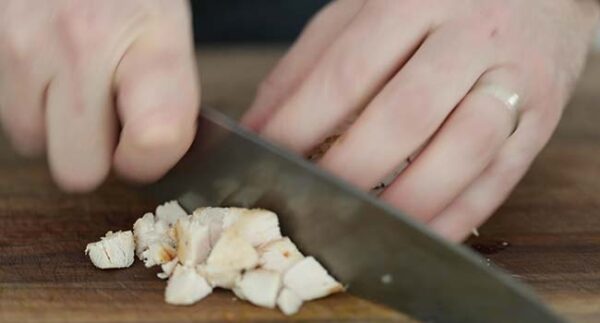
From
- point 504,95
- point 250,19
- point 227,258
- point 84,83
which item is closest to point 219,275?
point 227,258

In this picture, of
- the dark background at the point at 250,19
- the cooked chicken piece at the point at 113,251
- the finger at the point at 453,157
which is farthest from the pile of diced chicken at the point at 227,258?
the dark background at the point at 250,19

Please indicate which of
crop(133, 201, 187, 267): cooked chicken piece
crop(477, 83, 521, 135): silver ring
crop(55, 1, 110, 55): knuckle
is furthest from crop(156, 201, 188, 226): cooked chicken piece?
crop(477, 83, 521, 135): silver ring

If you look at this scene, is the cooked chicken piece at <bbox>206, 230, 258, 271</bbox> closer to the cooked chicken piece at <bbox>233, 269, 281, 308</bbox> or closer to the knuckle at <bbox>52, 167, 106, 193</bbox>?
the cooked chicken piece at <bbox>233, 269, 281, 308</bbox>

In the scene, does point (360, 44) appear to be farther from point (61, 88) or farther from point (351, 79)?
point (61, 88)

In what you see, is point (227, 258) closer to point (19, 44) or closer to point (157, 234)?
point (157, 234)

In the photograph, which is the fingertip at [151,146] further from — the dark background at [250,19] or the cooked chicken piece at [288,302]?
the dark background at [250,19]

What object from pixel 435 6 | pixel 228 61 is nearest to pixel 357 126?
pixel 435 6
